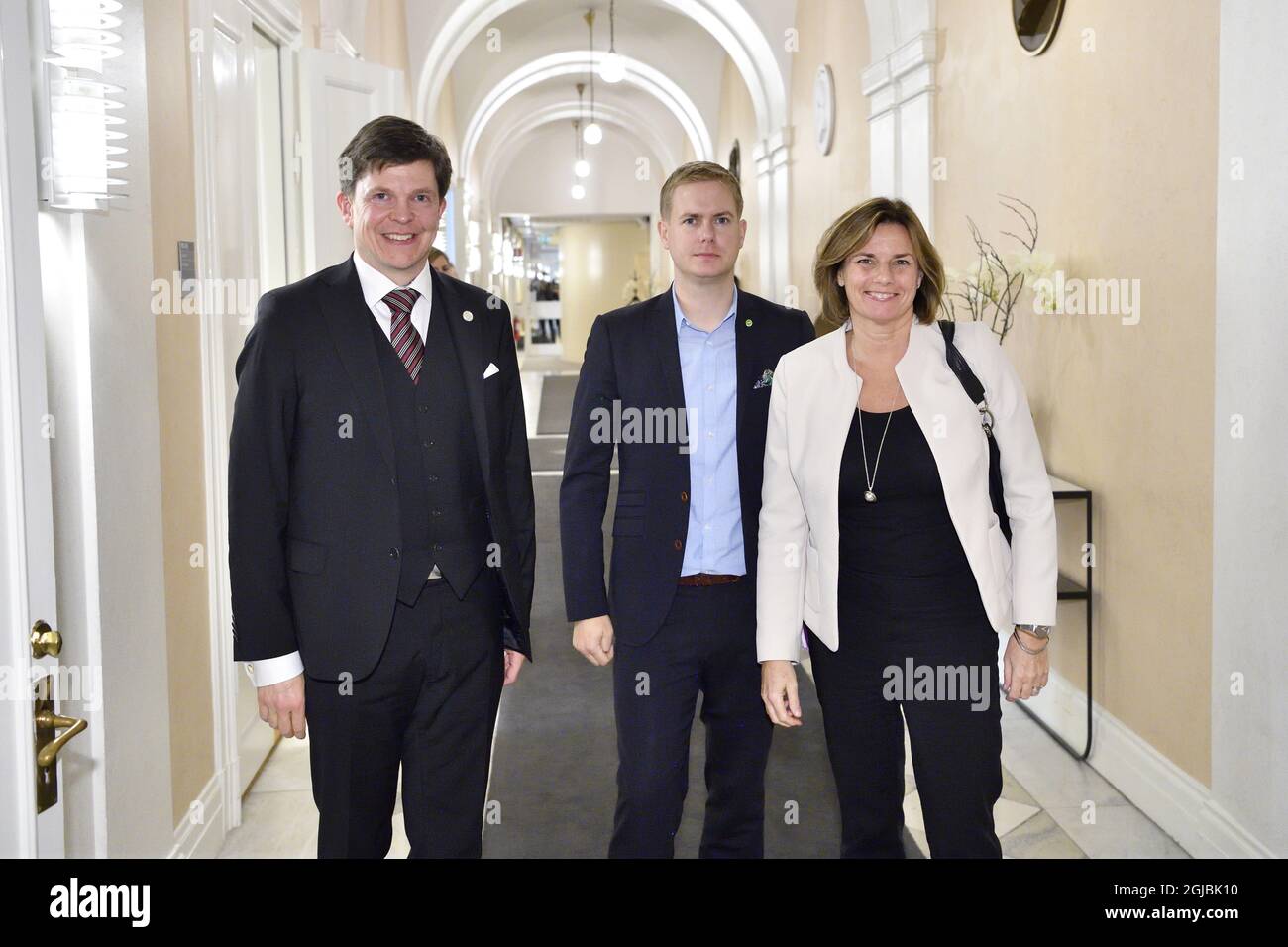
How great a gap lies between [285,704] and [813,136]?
8.61 metres

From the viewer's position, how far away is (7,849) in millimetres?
1658

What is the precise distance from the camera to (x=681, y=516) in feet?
8.32

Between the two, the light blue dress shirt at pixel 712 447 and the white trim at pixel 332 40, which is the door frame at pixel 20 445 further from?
the white trim at pixel 332 40

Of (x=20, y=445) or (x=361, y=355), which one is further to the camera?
(x=361, y=355)

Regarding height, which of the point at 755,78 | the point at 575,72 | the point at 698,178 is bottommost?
the point at 698,178

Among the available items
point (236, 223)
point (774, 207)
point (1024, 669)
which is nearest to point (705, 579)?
point (1024, 669)

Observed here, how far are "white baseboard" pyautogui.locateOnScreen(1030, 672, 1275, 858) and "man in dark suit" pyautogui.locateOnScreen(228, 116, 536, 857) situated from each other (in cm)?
219

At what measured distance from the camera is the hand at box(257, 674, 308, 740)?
2238 millimetres

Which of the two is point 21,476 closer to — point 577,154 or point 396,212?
point 396,212

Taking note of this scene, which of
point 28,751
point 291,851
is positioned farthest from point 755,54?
point 28,751

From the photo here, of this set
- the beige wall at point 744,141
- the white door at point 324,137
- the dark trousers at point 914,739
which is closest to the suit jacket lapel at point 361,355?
the dark trousers at point 914,739

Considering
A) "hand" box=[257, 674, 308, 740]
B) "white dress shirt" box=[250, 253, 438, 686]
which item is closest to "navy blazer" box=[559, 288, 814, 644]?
"white dress shirt" box=[250, 253, 438, 686]

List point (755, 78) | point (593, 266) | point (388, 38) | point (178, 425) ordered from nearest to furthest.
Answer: point (178, 425) → point (388, 38) → point (755, 78) → point (593, 266)
